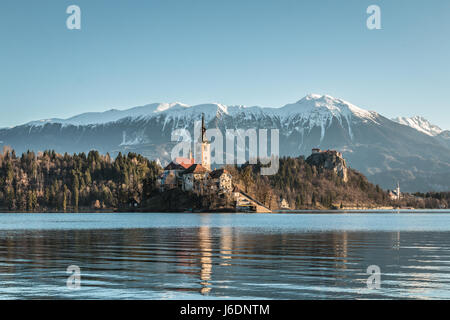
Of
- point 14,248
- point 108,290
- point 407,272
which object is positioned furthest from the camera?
point 14,248

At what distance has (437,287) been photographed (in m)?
31.5

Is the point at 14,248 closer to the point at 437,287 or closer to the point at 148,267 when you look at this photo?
the point at 148,267

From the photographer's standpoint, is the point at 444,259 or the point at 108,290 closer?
the point at 108,290

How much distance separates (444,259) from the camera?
46469 millimetres
